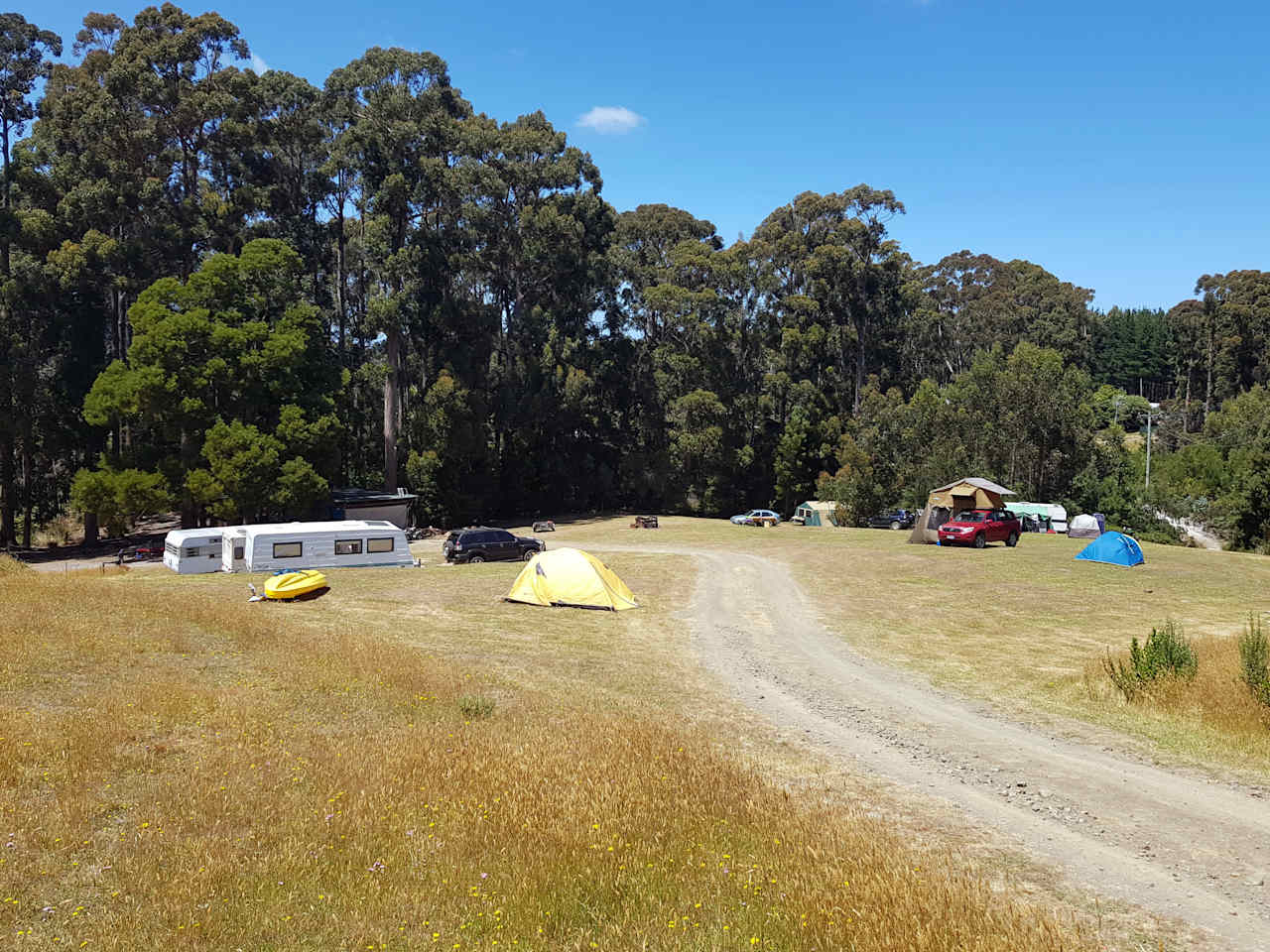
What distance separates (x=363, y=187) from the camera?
57.0 m

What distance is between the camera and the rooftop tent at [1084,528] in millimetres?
47281

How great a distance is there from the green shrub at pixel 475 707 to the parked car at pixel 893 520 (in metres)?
48.2

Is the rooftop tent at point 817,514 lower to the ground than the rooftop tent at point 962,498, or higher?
lower

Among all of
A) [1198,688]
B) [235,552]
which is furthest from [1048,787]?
[235,552]

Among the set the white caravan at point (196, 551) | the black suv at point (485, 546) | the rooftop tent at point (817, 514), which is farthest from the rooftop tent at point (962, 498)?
the white caravan at point (196, 551)

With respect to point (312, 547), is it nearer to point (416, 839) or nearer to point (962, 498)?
point (416, 839)

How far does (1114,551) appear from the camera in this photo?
32625mm

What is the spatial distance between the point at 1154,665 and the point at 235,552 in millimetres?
30455

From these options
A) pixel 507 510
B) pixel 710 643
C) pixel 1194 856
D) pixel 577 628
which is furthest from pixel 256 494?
pixel 1194 856

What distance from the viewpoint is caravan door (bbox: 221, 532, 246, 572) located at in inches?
1247

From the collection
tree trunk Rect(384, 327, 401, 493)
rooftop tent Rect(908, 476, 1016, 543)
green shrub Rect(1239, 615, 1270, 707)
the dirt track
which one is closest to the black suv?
the dirt track

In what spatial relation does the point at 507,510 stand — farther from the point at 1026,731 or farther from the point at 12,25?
the point at 1026,731

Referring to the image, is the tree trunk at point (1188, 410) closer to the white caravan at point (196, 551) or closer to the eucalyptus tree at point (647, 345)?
the eucalyptus tree at point (647, 345)

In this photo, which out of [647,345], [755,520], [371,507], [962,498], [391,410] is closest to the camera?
[962,498]
